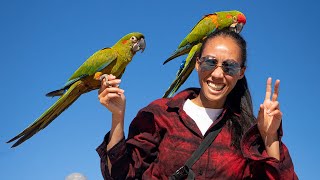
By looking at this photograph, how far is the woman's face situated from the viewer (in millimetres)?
2754

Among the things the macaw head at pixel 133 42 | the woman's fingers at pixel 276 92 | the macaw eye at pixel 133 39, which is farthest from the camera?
the macaw eye at pixel 133 39

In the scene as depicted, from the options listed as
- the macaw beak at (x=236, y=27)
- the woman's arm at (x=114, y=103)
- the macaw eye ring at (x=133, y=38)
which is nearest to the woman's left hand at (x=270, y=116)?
the woman's arm at (x=114, y=103)

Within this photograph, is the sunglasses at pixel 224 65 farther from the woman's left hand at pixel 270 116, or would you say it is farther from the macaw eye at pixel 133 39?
the macaw eye at pixel 133 39

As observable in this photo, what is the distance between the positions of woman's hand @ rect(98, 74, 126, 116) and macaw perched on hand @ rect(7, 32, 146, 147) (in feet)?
7.44

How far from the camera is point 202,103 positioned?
113 inches

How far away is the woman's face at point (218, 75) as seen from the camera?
2.75 m

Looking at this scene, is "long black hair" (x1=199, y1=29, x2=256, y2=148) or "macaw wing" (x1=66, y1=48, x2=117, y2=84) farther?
"macaw wing" (x1=66, y1=48, x2=117, y2=84)

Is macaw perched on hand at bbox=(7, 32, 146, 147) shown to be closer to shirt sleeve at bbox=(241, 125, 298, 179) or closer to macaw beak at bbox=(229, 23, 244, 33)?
macaw beak at bbox=(229, 23, 244, 33)

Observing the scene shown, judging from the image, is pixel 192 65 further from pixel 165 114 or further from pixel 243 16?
pixel 165 114

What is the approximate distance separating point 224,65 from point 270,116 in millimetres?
491

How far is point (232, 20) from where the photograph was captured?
641cm

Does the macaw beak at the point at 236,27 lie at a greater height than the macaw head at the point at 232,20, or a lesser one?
lesser

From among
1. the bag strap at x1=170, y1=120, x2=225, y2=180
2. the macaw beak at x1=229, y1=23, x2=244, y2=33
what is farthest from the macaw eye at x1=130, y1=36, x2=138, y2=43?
the bag strap at x1=170, y1=120, x2=225, y2=180

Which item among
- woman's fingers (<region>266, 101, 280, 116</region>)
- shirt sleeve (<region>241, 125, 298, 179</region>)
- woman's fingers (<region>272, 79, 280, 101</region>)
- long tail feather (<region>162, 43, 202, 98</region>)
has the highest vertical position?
long tail feather (<region>162, 43, 202, 98</region>)
